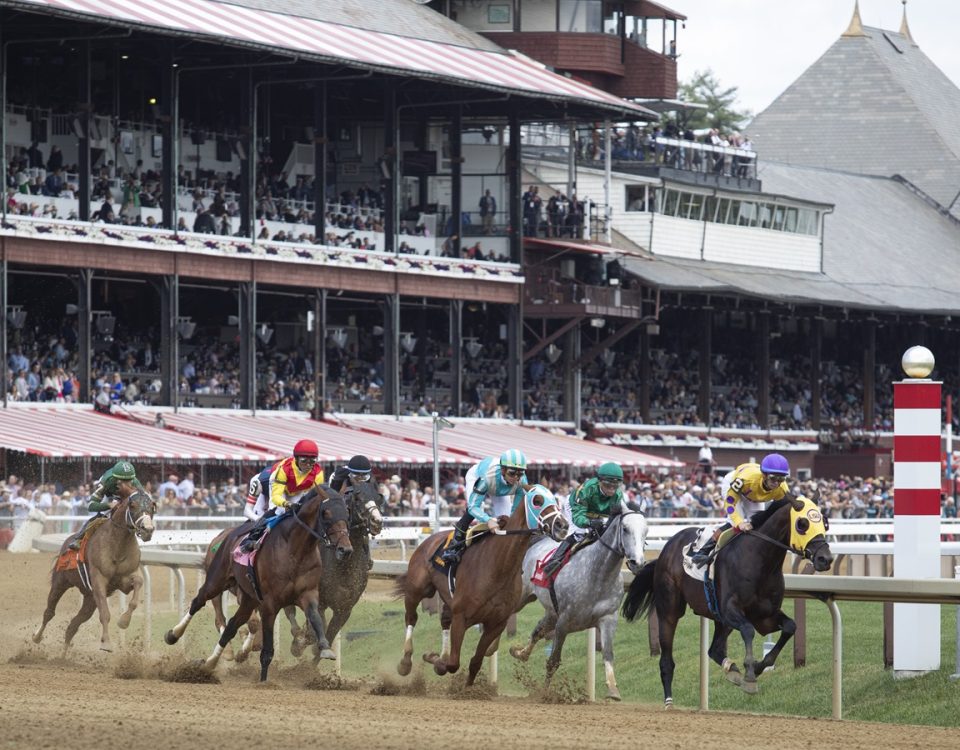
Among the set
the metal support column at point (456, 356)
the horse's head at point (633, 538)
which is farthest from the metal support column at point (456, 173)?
the horse's head at point (633, 538)

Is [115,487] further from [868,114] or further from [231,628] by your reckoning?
[868,114]

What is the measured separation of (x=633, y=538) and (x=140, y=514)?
14.7 ft

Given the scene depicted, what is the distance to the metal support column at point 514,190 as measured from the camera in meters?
41.8

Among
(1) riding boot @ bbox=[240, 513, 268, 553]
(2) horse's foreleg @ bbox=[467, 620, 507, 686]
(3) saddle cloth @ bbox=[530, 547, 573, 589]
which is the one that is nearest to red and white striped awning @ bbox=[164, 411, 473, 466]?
(1) riding boot @ bbox=[240, 513, 268, 553]

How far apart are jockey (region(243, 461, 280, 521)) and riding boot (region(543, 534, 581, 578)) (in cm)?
217

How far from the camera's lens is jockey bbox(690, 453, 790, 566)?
1277 cm

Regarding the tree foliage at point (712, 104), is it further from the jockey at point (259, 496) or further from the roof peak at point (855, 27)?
the jockey at point (259, 496)

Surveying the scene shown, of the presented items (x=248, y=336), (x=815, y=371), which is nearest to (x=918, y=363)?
(x=248, y=336)

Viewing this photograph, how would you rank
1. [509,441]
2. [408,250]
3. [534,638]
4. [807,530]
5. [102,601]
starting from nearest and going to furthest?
[807,530]
[534,638]
[102,601]
[509,441]
[408,250]

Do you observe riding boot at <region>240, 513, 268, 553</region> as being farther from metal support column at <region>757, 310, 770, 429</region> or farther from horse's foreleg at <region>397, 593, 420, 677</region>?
metal support column at <region>757, 310, 770, 429</region>

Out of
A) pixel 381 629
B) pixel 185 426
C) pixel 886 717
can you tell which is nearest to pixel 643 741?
pixel 886 717

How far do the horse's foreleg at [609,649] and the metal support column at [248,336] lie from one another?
23.2 meters

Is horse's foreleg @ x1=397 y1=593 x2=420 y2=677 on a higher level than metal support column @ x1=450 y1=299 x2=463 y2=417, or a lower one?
lower

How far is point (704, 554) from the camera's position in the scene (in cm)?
1300
